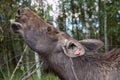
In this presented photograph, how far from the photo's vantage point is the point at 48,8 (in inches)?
227

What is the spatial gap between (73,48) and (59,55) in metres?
0.42

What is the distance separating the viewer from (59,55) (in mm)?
4898

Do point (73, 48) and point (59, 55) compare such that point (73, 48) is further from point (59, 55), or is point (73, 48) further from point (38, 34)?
point (38, 34)

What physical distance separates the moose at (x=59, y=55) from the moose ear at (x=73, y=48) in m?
0.09

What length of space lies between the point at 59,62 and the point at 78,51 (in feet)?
1.88

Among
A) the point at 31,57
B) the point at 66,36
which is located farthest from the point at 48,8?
the point at 31,57

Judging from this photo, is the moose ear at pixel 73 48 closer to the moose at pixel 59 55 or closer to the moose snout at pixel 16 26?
the moose at pixel 59 55

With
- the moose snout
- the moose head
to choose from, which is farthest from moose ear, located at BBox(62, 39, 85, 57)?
the moose snout

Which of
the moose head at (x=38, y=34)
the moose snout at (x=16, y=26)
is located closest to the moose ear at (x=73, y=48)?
the moose head at (x=38, y=34)

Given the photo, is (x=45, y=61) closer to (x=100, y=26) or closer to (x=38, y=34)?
(x=38, y=34)

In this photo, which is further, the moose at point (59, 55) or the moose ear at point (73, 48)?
the moose at point (59, 55)

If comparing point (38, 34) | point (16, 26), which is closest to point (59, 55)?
point (38, 34)

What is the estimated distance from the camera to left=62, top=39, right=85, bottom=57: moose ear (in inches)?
174

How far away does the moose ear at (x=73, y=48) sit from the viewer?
4.43 m
